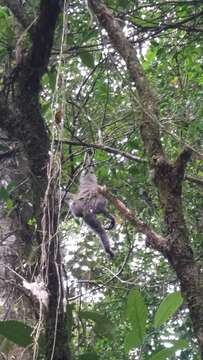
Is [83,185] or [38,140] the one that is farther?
[83,185]

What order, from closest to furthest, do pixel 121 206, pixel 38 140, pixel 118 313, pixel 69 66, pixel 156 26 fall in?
pixel 121 206
pixel 38 140
pixel 156 26
pixel 69 66
pixel 118 313

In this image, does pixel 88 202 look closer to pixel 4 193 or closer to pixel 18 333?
pixel 4 193

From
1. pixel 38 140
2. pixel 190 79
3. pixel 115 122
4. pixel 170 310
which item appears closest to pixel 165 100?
pixel 190 79

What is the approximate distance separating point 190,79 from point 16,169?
1941 millimetres

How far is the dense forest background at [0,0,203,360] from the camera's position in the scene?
6.19 feet

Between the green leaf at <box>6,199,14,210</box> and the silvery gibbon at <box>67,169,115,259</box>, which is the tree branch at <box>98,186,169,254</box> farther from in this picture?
the green leaf at <box>6,199,14,210</box>

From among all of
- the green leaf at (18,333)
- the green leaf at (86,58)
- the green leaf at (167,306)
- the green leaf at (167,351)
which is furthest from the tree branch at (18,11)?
the green leaf at (167,351)

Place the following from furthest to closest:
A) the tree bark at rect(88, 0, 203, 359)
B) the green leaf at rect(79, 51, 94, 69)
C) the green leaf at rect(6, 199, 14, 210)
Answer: the green leaf at rect(6, 199, 14, 210) → the green leaf at rect(79, 51, 94, 69) → the tree bark at rect(88, 0, 203, 359)

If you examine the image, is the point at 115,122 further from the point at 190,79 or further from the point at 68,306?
the point at 190,79

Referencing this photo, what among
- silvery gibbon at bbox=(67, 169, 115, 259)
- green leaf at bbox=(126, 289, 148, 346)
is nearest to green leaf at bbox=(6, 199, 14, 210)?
silvery gibbon at bbox=(67, 169, 115, 259)

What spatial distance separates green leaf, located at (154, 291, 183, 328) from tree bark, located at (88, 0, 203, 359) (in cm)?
8

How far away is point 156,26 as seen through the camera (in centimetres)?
346

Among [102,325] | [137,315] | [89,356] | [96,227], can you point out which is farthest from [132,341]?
[96,227]

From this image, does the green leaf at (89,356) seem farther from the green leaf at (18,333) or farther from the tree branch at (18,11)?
the tree branch at (18,11)
